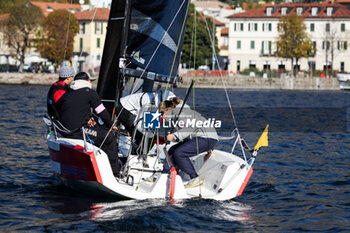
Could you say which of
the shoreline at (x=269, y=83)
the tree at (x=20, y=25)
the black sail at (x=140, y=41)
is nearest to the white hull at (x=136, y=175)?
the black sail at (x=140, y=41)

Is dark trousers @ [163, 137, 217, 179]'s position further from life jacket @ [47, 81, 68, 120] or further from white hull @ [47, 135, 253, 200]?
life jacket @ [47, 81, 68, 120]

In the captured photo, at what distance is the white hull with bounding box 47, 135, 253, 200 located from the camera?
957 centimetres

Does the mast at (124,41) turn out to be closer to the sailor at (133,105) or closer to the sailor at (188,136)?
the sailor at (133,105)

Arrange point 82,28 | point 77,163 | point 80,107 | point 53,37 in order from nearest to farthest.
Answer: point 77,163 → point 80,107 → point 53,37 → point 82,28

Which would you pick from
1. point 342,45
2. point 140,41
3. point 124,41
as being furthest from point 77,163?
point 342,45

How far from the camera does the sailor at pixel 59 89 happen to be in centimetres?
1046

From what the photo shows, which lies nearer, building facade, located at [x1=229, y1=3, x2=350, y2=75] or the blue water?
the blue water

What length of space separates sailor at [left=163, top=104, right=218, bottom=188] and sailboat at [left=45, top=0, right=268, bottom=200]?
0.25m

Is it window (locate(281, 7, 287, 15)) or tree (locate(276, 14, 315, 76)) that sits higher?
window (locate(281, 7, 287, 15))

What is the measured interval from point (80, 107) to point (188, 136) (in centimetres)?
174

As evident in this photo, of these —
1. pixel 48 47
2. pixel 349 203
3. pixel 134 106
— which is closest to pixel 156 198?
pixel 134 106

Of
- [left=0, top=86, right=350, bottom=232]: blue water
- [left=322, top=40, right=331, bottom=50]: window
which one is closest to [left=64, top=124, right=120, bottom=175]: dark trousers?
[left=0, top=86, right=350, bottom=232]: blue water

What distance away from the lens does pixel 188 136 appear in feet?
33.8

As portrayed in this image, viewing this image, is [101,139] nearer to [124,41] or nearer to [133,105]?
[133,105]
